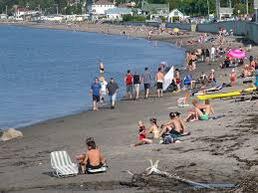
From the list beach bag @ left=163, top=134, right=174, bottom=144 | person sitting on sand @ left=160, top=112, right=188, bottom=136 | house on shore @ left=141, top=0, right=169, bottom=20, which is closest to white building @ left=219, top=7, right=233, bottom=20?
house on shore @ left=141, top=0, right=169, bottom=20

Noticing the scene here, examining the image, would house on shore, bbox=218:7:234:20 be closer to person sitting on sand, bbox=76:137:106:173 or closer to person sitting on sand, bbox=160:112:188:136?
person sitting on sand, bbox=160:112:188:136

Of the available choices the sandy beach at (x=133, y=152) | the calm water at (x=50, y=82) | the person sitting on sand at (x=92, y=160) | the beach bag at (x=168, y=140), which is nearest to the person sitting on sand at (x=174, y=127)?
the sandy beach at (x=133, y=152)

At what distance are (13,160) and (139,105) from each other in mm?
11592

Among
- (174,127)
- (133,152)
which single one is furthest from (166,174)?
(174,127)

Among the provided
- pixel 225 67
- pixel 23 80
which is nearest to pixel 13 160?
pixel 225 67

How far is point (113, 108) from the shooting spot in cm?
2880

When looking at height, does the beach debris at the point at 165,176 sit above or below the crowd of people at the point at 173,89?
above

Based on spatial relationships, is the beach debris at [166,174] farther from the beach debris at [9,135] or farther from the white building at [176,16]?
the white building at [176,16]

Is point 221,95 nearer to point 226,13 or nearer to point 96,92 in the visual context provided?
point 96,92

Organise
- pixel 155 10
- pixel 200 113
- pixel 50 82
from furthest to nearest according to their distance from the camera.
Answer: pixel 155 10 < pixel 50 82 < pixel 200 113

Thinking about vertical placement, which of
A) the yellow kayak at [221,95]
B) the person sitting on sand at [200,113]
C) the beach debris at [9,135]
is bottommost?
the beach debris at [9,135]

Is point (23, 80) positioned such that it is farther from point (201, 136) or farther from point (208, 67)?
point (201, 136)

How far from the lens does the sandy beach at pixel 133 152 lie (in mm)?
13688

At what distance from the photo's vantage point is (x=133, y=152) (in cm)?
1730
